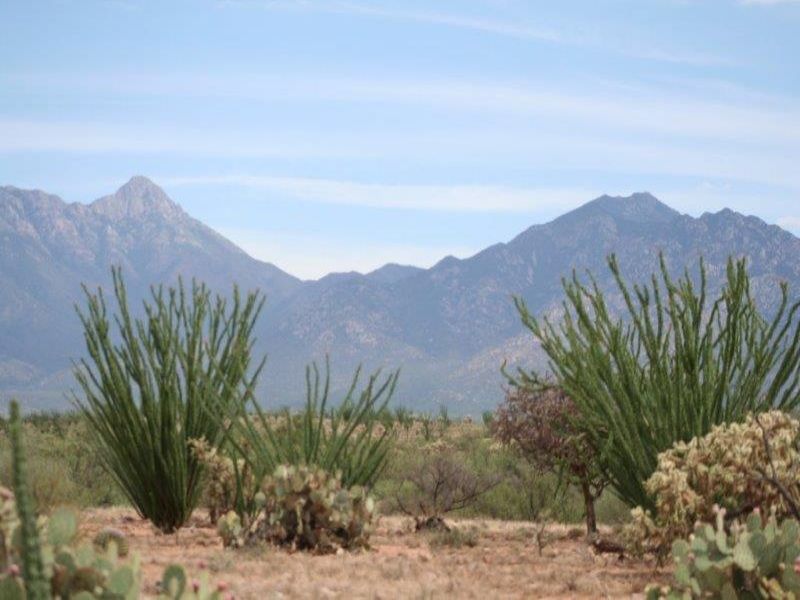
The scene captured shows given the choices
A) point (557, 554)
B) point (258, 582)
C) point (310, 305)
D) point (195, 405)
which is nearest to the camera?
point (258, 582)

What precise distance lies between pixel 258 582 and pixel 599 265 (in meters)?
188

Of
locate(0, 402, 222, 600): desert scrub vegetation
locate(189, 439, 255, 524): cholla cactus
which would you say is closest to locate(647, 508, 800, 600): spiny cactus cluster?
locate(0, 402, 222, 600): desert scrub vegetation

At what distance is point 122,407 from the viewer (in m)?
11.1

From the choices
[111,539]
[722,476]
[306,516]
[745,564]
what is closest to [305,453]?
[306,516]

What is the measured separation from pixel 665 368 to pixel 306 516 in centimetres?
290

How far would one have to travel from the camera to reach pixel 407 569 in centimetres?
890

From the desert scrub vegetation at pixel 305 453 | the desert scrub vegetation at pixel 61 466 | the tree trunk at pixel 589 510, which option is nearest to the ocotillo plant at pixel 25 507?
the desert scrub vegetation at pixel 61 466

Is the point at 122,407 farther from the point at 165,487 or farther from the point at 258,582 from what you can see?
the point at 258,582

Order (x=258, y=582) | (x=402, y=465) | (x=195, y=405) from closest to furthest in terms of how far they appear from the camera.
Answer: (x=258, y=582) → (x=195, y=405) → (x=402, y=465)

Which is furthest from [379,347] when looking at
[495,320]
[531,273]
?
[531,273]

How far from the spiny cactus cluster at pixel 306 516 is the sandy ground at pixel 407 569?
23cm

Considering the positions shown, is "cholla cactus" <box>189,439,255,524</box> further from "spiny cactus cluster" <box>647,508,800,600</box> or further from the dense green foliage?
"spiny cactus cluster" <box>647,508,800,600</box>

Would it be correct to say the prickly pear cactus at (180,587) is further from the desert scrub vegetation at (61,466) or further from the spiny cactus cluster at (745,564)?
the desert scrub vegetation at (61,466)

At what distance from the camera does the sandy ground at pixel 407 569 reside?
8.00 metres
